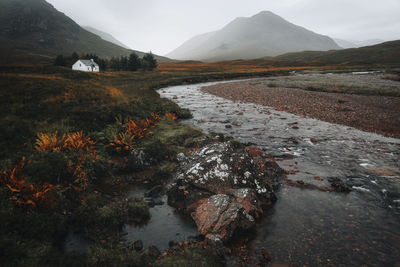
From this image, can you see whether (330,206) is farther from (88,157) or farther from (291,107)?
(291,107)

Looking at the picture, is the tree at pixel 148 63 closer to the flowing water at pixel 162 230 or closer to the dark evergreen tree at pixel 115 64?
the dark evergreen tree at pixel 115 64

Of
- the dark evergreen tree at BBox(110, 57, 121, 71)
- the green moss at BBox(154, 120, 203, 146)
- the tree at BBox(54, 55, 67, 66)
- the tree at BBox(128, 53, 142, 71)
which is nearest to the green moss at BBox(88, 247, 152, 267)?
the green moss at BBox(154, 120, 203, 146)

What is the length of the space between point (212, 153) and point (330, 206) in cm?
495

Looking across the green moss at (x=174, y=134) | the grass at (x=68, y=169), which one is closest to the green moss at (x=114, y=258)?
the grass at (x=68, y=169)

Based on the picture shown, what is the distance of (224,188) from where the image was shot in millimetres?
7723

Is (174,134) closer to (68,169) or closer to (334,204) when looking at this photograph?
(68,169)

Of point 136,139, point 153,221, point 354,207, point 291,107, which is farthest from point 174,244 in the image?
point 291,107

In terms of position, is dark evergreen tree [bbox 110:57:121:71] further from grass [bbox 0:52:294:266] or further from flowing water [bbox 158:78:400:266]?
flowing water [bbox 158:78:400:266]

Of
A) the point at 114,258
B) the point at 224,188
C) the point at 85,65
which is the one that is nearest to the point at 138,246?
the point at 114,258

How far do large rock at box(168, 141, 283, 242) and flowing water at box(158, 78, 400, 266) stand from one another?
0.66 metres

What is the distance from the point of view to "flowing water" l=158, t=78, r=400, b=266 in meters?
5.50

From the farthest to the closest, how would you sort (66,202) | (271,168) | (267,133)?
(267,133), (271,168), (66,202)

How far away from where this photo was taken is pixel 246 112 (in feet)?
74.0

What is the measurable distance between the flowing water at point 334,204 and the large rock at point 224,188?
0.66 metres
